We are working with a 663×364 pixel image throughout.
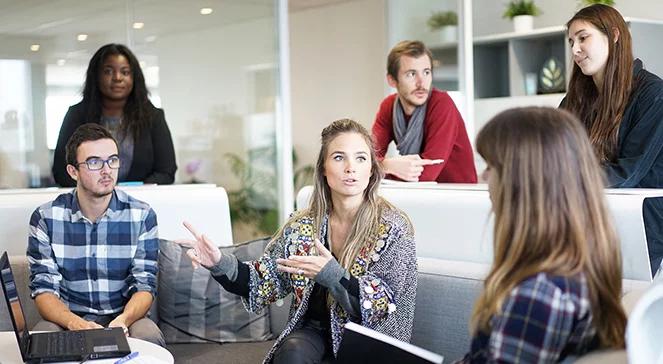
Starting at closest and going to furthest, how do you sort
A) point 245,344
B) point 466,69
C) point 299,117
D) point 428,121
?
point 245,344 < point 428,121 < point 466,69 < point 299,117

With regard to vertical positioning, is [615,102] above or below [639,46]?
below

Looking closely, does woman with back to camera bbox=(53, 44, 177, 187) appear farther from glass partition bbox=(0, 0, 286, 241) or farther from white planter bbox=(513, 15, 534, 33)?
white planter bbox=(513, 15, 534, 33)

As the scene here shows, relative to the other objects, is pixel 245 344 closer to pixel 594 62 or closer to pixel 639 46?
pixel 594 62

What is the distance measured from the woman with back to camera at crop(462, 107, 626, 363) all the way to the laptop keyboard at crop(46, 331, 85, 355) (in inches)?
51.7

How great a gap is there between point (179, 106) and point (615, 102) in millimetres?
3111

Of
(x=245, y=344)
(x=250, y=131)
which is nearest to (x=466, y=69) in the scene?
(x=250, y=131)

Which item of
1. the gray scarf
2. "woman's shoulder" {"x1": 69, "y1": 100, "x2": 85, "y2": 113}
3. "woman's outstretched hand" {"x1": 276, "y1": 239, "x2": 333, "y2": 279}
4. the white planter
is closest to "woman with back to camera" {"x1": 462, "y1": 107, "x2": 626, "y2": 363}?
"woman's outstretched hand" {"x1": 276, "y1": 239, "x2": 333, "y2": 279}

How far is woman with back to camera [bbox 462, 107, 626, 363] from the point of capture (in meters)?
1.51

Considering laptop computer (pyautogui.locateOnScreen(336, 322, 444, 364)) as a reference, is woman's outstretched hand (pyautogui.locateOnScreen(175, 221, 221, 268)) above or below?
above

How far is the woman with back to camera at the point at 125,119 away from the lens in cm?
432

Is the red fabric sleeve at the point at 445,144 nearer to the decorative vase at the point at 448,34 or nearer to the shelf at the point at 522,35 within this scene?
the shelf at the point at 522,35

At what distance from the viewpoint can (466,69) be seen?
6523 millimetres

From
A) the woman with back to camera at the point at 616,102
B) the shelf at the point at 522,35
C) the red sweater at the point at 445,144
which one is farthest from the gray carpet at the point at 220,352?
the shelf at the point at 522,35

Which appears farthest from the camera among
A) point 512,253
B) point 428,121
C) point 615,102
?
point 428,121
